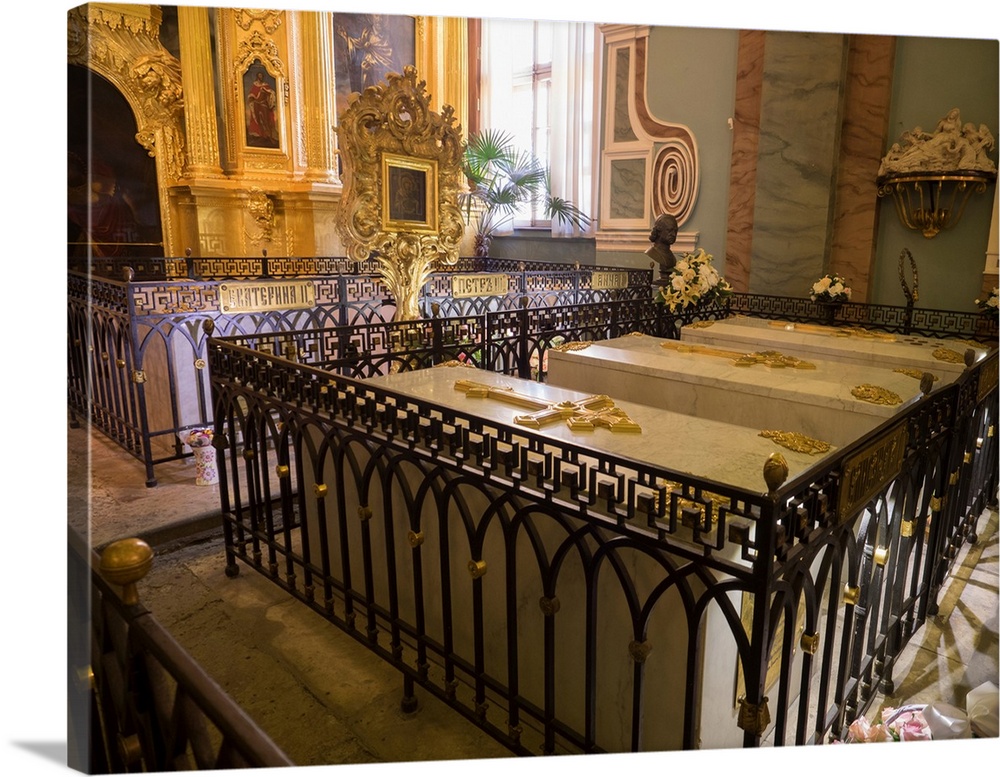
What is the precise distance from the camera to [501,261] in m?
11.1

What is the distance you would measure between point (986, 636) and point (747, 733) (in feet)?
6.41

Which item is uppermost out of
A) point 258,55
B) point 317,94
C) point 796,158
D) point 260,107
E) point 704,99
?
point 258,55

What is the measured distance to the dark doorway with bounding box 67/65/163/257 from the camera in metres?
10.2

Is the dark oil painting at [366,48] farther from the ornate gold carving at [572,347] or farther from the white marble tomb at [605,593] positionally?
the white marble tomb at [605,593]

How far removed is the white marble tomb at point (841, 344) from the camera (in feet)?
13.8

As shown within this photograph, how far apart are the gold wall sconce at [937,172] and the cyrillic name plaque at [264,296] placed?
5725 mm

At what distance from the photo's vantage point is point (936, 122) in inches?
256

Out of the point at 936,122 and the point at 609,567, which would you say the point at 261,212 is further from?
the point at 609,567

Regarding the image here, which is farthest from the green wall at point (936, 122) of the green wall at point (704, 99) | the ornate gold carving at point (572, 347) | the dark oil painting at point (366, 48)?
the dark oil painting at point (366, 48)

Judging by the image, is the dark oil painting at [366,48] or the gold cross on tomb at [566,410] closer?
the gold cross on tomb at [566,410]

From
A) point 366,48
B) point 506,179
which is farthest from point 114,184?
point 506,179

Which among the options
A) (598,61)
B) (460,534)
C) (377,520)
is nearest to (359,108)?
(377,520)

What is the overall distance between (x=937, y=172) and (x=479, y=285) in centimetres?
444

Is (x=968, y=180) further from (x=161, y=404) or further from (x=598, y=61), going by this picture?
(x=161, y=404)
